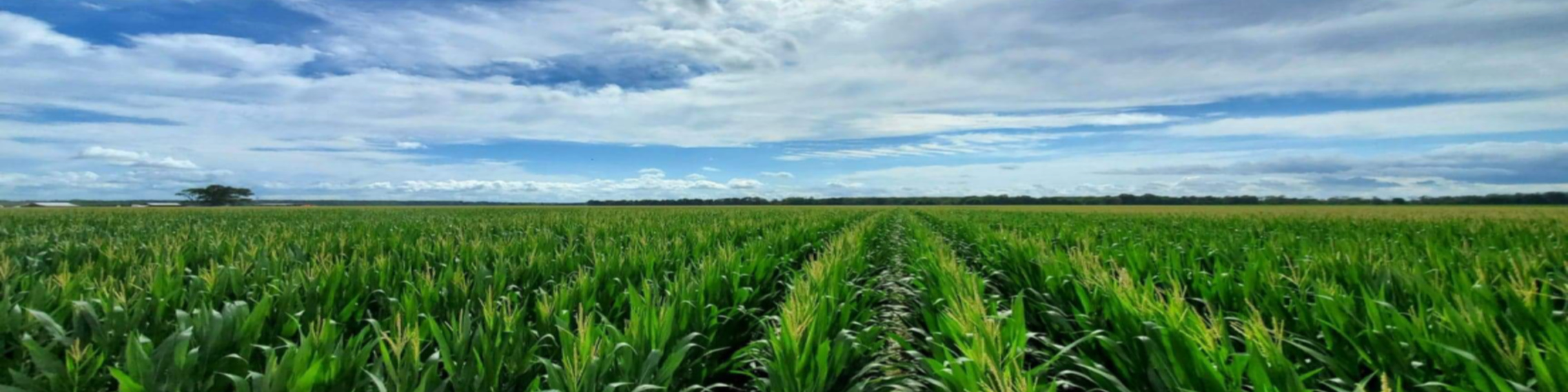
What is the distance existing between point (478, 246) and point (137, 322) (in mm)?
4601

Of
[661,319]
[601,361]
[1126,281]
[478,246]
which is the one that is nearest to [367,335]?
[661,319]

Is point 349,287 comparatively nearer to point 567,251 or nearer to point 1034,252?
point 567,251

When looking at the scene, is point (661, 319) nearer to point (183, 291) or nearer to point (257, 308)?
point (257, 308)

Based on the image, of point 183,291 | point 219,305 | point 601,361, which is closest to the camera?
point 601,361

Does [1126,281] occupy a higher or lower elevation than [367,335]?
higher

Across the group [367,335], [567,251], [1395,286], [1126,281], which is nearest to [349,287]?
[367,335]

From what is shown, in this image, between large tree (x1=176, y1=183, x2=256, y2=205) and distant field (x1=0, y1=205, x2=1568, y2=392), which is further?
large tree (x1=176, y1=183, x2=256, y2=205)

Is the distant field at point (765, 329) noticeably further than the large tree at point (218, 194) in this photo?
No

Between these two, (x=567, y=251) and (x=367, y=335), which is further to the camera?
(x=567, y=251)

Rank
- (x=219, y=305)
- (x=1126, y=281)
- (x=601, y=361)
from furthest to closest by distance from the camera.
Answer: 1. (x=219, y=305)
2. (x=1126, y=281)
3. (x=601, y=361)

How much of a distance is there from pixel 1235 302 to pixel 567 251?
5771mm

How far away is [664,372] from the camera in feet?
8.51

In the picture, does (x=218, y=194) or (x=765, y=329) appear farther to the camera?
(x=218, y=194)

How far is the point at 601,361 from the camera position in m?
2.44
